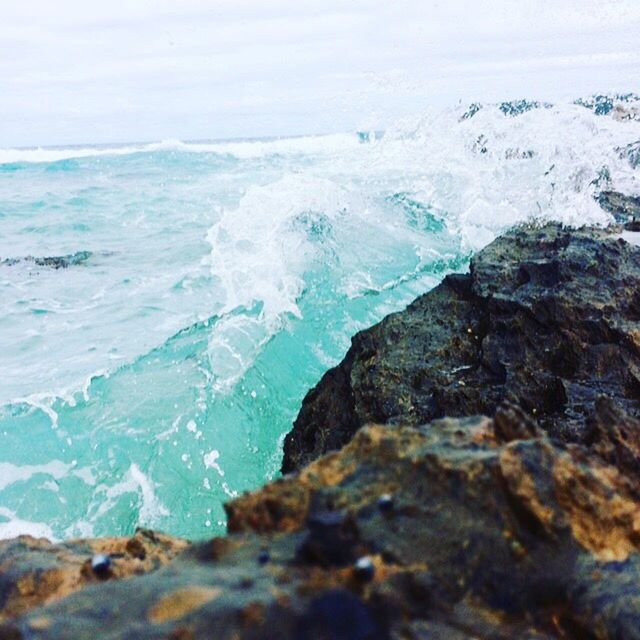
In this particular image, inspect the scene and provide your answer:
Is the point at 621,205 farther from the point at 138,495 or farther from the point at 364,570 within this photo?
the point at 364,570

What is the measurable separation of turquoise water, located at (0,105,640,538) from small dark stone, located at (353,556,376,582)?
11.4ft

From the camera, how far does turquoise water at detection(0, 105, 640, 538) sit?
17.4ft

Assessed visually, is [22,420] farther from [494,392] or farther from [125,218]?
[125,218]

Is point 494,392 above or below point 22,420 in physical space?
above

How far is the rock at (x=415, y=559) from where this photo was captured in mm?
1344

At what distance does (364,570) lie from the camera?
1424mm

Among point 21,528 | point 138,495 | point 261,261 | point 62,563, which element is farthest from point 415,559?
point 261,261

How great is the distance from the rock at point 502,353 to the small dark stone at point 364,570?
217 centimetres

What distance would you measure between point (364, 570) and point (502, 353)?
2726 millimetres

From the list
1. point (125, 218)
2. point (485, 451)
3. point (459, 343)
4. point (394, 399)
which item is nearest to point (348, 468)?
point (485, 451)

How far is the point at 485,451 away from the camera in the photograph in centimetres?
185

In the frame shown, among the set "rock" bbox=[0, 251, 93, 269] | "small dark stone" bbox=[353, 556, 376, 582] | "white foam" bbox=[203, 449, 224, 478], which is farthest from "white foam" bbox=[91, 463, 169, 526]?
"rock" bbox=[0, 251, 93, 269]

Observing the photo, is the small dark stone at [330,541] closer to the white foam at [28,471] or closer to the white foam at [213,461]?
the white foam at [213,461]

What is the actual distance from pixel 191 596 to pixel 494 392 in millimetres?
2669
